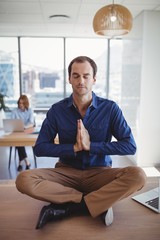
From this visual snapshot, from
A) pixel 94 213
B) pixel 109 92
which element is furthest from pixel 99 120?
pixel 109 92

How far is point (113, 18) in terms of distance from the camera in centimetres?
230

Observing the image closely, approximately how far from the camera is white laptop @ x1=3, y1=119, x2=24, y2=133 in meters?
3.37

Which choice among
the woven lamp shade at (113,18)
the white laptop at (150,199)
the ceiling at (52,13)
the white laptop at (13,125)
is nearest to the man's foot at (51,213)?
the white laptop at (150,199)

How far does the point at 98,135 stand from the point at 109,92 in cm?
499

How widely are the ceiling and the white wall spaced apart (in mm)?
249

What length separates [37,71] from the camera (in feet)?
21.7

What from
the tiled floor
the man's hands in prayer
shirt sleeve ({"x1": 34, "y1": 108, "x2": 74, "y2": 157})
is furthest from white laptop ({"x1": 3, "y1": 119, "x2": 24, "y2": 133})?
the man's hands in prayer

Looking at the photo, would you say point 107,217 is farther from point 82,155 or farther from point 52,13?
point 52,13

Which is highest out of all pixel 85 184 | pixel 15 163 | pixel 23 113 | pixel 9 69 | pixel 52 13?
pixel 52 13

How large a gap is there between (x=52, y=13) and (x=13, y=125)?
78.8 inches

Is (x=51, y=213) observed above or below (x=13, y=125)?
below

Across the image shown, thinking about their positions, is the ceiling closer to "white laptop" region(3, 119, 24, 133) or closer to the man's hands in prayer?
"white laptop" region(3, 119, 24, 133)

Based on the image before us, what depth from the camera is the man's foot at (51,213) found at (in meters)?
1.56

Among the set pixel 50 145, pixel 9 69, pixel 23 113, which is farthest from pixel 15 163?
pixel 9 69
